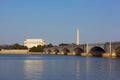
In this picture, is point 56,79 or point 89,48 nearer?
point 56,79

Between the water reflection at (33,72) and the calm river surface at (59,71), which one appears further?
the calm river surface at (59,71)

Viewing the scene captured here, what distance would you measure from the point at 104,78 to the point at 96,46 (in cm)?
11377

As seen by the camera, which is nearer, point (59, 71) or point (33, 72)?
point (33, 72)

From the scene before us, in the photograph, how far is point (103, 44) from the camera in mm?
155750

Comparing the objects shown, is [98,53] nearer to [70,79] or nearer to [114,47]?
[114,47]

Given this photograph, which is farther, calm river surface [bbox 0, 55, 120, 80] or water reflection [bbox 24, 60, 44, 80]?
calm river surface [bbox 0, 55, 120, 80]

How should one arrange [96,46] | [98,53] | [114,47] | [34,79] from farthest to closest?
[98,53]
[96,46]
[114,47]
[34,79]

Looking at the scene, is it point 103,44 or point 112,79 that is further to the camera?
point 103,44

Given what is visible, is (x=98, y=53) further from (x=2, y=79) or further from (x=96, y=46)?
(x=2, y=79)

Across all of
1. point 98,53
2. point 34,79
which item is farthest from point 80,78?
point 98,53

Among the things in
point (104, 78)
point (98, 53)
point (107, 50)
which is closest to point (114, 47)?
point (107, 50)

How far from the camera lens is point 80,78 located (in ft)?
169

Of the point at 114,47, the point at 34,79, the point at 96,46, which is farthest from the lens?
the point at 96,46

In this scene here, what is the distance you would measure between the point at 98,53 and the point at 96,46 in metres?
21.0
